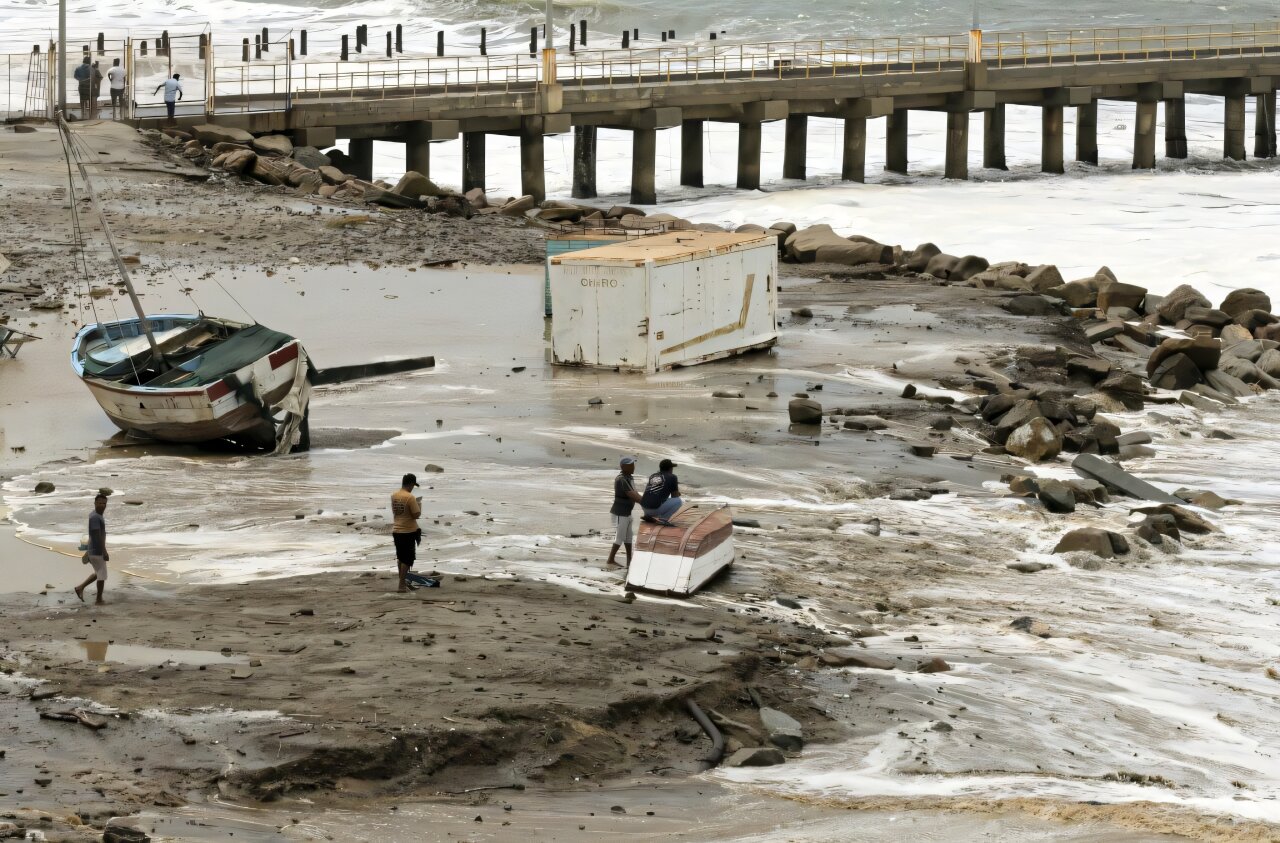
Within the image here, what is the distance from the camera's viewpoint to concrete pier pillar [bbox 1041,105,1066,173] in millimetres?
51656

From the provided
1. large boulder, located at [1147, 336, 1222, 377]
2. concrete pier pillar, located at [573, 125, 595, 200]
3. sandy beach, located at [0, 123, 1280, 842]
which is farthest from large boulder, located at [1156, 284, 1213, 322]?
concrete pier pillar, located at [573, 125, 595, 200]

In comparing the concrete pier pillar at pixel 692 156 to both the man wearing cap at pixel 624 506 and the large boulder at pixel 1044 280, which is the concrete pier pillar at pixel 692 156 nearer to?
the large boulder at pixel 1044 280

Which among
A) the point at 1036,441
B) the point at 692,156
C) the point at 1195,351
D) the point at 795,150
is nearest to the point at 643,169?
the point at 692,156

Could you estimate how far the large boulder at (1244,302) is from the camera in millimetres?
29719

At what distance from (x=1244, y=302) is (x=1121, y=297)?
84.5 inches

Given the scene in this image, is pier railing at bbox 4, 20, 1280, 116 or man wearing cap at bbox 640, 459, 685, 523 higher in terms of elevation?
pier railing at bbox 4, 20, 1280, 116

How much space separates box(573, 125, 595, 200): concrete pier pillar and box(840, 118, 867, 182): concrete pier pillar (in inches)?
302

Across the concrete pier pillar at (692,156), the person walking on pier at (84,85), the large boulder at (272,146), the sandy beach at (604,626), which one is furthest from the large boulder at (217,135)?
the sandy beach at (604,626)

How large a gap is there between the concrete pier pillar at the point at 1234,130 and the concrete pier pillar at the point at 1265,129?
53.3 inches

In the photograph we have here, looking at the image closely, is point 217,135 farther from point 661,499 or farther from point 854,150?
point 661,499

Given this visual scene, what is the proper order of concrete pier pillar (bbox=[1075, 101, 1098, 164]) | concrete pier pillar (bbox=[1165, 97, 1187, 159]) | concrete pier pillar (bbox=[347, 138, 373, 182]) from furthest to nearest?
concrete pier pillar (bbox=[1165, 97, 1187, 159])
concrete pier pillar (bbox=[1075, 101, 1098, 164])
concrete pier pillar (bbox=[347, 138, 373, 182])

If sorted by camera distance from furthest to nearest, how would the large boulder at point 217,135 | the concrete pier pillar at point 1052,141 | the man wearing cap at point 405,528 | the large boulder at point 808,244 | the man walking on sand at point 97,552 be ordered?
the concrete pier pillar at point 1052,141 → the large boulder at point 217,135 → the large boulder at point 808,244 → the man wearing cap at point 405,528 → the man walking on sand at point 97,552

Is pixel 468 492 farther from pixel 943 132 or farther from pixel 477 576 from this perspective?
pixel 943 132

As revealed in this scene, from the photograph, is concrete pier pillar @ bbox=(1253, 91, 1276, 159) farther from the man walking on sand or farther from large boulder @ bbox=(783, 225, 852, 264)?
the man walking on sand
